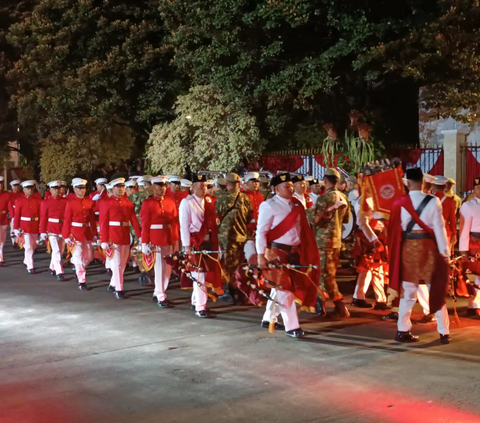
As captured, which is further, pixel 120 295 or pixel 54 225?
pixel 54 225

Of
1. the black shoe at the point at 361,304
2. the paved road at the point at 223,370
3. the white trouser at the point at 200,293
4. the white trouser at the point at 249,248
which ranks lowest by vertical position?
the paved road at the point at 223,370

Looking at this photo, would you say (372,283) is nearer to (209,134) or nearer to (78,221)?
(78,221)

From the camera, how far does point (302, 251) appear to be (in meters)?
8.15

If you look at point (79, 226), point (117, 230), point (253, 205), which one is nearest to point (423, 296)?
point (253, 205)

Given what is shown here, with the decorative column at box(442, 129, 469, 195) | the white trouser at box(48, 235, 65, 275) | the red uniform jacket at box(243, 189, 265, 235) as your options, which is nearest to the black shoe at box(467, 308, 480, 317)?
the red uniform jacket at box(243, 189, 265, 235)

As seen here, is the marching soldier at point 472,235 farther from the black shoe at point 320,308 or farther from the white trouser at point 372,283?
the black shoe at point 320,308

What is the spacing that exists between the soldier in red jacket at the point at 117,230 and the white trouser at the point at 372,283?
12.2ft

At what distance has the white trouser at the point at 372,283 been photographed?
9.95m

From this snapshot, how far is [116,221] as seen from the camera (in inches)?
442

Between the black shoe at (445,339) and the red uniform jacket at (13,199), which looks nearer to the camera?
the black shoe at (445,339)

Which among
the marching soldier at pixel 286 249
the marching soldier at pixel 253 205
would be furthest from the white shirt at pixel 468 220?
the marching soldier at pixel 253 205

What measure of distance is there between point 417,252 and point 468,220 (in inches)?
71.6

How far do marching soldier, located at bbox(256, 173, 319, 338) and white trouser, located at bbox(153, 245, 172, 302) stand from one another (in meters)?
2.56

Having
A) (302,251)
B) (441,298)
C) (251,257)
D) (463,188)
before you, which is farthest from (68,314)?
(463,188)
